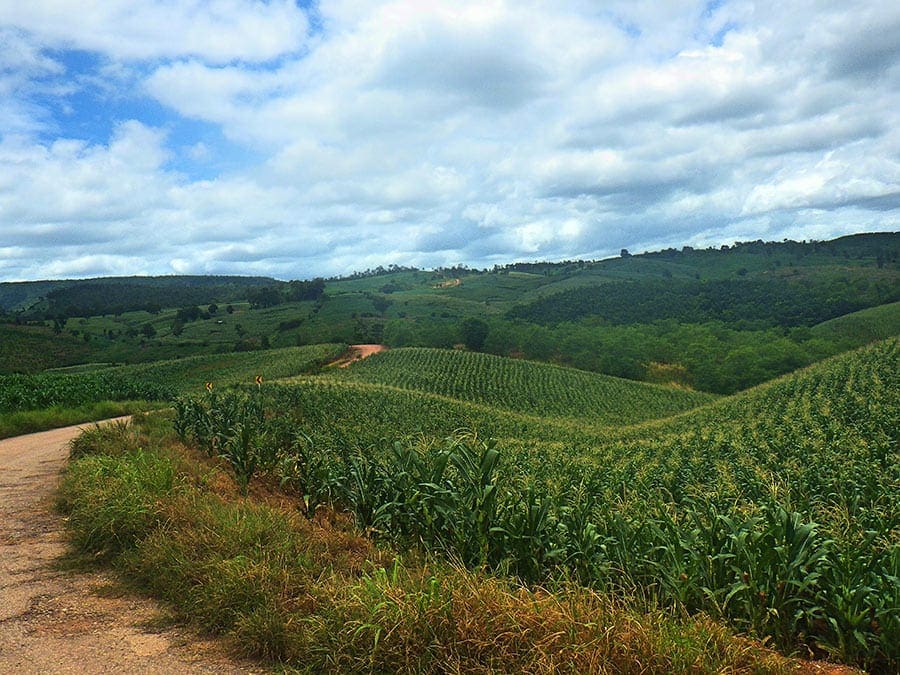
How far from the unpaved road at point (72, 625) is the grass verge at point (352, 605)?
23cm

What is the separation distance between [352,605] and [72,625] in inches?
98.0

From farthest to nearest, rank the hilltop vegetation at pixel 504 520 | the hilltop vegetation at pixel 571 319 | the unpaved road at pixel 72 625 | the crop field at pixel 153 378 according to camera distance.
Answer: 1. the hilltop vegetation at pixel 571 319
2. the crop field at pixel 153 378
3. the unpaved road at pixel 72 625
4. the hilltop vegetation at pixel 504 520

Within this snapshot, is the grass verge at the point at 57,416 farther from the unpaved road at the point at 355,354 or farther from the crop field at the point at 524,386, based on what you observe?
the unpaved road at the point at 355,354

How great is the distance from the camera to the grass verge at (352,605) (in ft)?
11.1

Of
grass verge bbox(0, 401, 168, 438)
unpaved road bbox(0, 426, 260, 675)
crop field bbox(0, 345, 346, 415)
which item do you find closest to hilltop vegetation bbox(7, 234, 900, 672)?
unpaved road bbox(0, 426, 260, 675)

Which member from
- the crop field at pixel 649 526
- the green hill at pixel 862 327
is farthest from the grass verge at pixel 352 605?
the green hill at pixel 862 327

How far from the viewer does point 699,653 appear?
3.25 meters

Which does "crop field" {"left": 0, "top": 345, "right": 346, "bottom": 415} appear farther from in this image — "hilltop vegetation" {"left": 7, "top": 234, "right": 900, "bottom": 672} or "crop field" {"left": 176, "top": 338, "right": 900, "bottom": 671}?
"crop field" {"left": 176, "top": 338, "right": 900, "bottom": 671}

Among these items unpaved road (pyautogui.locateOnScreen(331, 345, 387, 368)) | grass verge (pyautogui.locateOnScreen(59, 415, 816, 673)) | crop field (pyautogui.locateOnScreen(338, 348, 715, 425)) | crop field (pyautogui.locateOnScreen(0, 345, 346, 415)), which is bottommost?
crop field (pyautogui.locateOnScreen(338, 348, 715, 425))

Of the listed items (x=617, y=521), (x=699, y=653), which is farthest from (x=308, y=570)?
(x=699, y=653)

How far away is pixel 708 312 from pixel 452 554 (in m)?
135

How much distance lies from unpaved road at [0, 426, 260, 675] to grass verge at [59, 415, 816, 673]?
0.23 meters

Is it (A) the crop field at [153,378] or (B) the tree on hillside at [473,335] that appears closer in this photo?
(A) the crop field at [153,378]

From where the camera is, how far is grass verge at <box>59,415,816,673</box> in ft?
11.1
